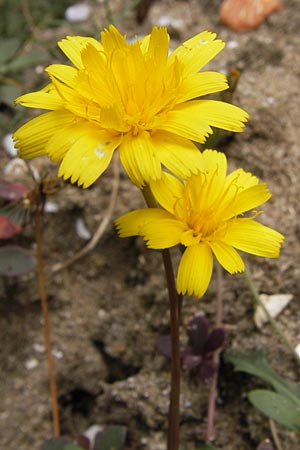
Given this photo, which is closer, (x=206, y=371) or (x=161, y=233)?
(x=161, y=233)

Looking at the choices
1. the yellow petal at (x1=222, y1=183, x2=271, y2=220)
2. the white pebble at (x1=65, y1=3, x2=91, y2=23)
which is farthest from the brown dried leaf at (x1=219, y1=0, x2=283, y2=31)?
the yellow petal at (x1=222, y1=183, x2=271, y2=220)

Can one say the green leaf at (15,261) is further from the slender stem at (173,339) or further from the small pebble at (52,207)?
the slender stem at (173,339)

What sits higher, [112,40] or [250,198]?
[112,40]

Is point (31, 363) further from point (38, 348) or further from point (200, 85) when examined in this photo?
point (200, 85)

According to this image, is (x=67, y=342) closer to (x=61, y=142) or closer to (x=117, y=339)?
(x=117, y=339)

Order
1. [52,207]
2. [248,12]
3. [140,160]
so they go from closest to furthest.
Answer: [140,160], [52,207], [248,12]

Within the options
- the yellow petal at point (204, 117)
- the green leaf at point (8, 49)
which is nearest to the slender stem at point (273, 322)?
the yellow petal at point (204, 117)

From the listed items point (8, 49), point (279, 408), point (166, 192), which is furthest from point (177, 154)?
point (8, 49)
